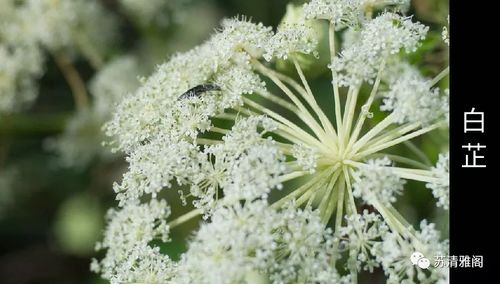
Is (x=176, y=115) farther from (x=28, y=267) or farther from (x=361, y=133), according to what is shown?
(x=28, y=267)

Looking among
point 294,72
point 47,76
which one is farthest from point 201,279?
point 47,76

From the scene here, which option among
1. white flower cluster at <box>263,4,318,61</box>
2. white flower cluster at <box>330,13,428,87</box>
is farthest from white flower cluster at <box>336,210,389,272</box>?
white flower cluster at <box>263,4,318,61</box>

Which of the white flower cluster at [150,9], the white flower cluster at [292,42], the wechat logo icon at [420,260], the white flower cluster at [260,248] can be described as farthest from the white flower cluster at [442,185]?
the white flower cluster at [150,9]

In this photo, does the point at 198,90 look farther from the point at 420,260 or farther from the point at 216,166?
the point at 420,260

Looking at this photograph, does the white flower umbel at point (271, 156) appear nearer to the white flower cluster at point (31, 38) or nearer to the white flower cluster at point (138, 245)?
the white flower cluster at point (138, 245)

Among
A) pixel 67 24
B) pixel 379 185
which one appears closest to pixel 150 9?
pixel 67 24

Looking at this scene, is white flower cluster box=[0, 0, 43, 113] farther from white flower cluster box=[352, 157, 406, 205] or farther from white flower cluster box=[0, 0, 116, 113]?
white flower cluster box=[352, 157, 406, 205]

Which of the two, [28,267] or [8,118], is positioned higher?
[8,118]
